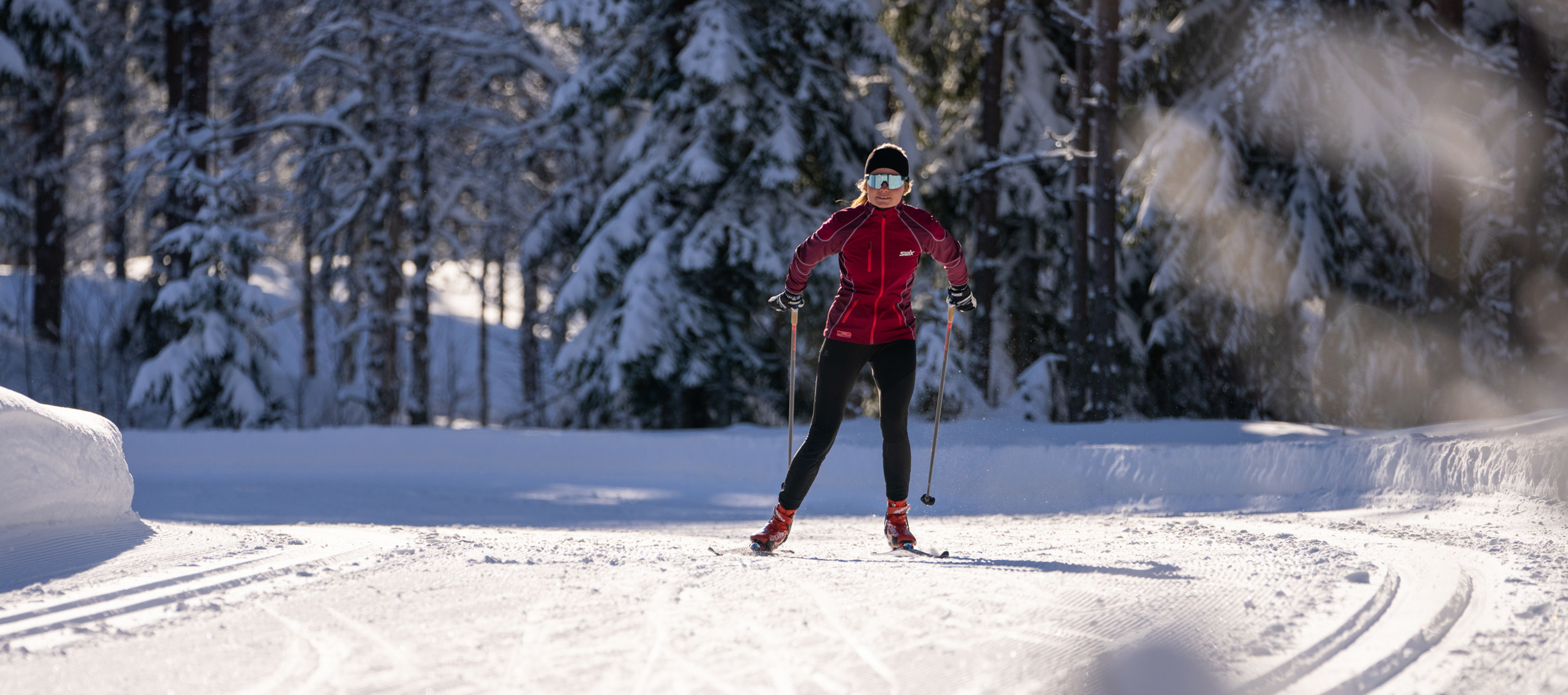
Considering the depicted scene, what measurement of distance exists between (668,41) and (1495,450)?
10.8 metres

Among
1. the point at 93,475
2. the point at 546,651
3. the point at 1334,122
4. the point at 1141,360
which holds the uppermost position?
the point at 1334,122

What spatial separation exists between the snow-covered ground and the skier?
1.37 ft

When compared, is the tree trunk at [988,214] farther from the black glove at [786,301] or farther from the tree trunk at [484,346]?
the black glove at [786,301]

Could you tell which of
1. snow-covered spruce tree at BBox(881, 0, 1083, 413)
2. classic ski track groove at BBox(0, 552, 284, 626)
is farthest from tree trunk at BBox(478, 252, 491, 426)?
classic ski track groove at BBox(0, 552, 284, 626)

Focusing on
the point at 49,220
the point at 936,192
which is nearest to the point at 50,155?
the point at 49,220

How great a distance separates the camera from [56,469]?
477 cm

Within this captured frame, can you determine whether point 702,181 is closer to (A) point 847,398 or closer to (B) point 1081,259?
(B) point 1081,259

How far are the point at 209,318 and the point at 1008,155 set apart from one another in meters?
12.6

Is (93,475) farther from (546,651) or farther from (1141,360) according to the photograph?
(1141,360)

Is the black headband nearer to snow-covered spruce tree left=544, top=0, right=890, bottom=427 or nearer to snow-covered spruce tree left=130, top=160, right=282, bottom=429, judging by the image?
snow-covered spruce tree left=544, top=0, right=890, bottom=427

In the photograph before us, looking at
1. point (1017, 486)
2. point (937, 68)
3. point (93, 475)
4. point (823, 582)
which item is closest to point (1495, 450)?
point (1017, 486)

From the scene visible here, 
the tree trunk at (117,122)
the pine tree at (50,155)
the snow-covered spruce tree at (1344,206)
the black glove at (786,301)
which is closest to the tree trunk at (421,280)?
the pine tree at (50,155)

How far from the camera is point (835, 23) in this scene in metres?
A: 13.8

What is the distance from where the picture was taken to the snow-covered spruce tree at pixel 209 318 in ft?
51.0
